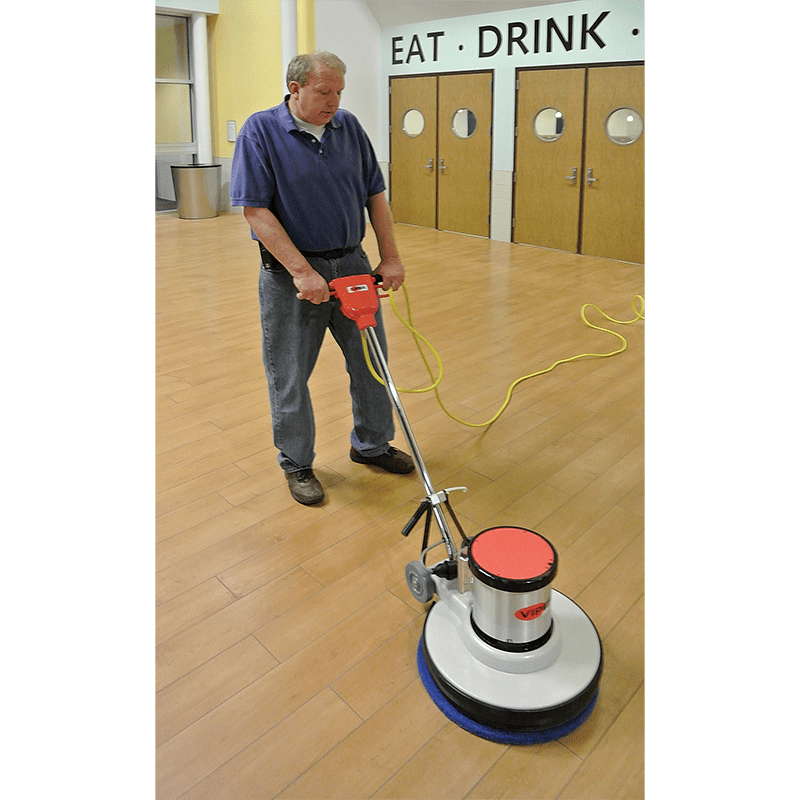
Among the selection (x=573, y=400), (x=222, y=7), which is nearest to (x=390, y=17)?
(x=222, y=7)

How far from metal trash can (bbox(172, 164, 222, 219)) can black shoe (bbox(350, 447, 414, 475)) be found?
707 cm

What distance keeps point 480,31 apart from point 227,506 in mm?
6698

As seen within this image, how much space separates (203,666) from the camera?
1.83m

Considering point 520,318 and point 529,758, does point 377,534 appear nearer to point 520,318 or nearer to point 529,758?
point 529,758

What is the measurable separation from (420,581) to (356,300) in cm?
83

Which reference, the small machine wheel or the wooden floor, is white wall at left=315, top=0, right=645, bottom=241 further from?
the small machine wheel

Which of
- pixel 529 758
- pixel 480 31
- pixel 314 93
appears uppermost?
pixel 480 31

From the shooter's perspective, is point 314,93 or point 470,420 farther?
point 470,420

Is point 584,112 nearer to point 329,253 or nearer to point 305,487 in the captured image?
point 329,253

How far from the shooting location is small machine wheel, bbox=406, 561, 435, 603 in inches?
73.6

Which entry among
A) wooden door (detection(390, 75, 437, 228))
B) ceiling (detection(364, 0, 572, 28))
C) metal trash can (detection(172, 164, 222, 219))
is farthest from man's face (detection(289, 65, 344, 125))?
metal trash can (detection(172, 164, 222, 219))

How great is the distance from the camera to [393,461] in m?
2.77

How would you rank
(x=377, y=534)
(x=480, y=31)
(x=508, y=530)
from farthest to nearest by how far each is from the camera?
1. (x=480, y=31)
2. (x=377, y=534)
3. (x=508, y=530)

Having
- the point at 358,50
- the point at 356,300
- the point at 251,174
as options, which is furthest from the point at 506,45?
the point at 356,300
